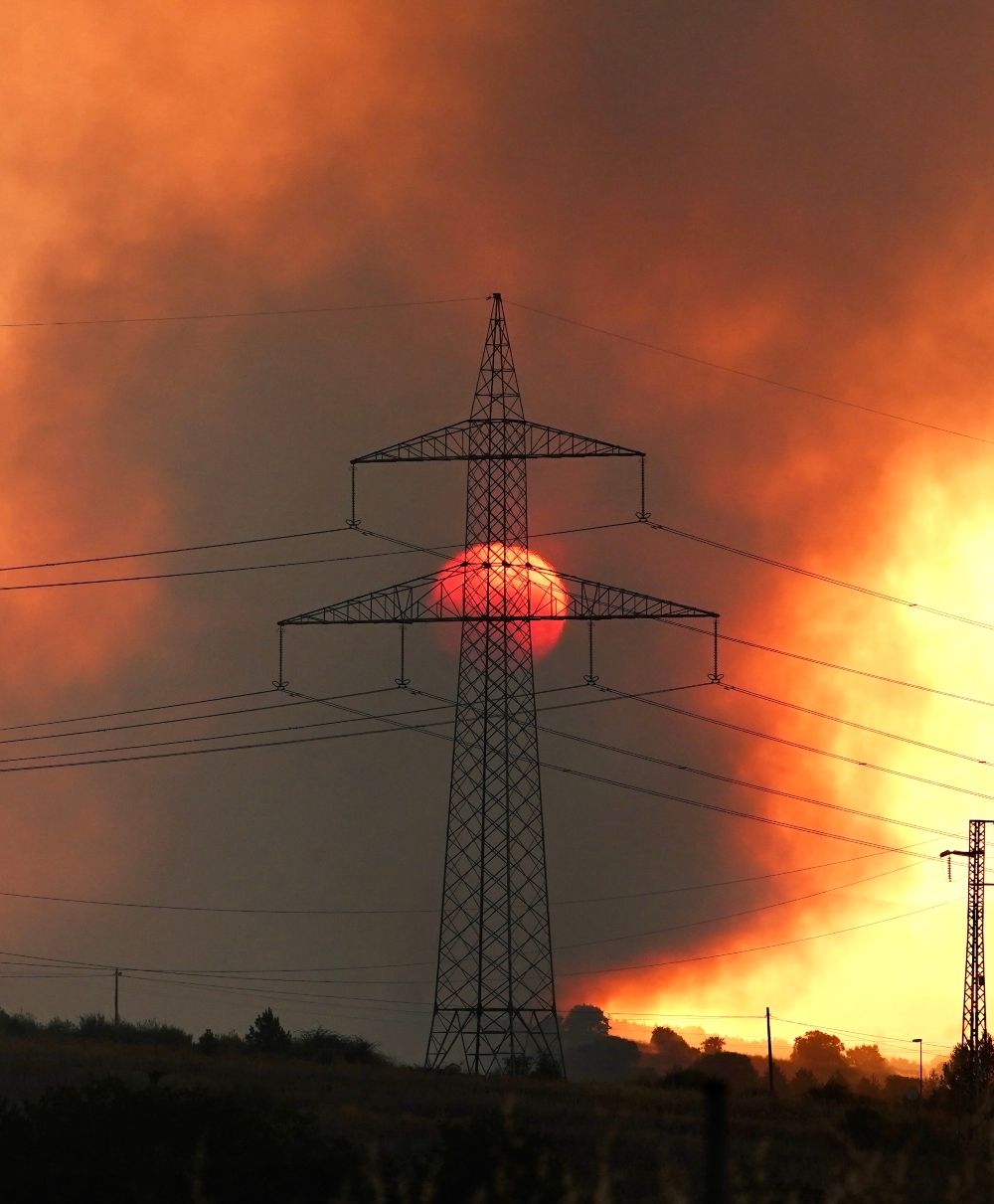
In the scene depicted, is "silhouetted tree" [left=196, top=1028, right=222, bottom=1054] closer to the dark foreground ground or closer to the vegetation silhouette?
the dark foreground ground

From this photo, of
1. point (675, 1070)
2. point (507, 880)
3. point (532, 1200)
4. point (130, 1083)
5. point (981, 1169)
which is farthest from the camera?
point (675, 1070)

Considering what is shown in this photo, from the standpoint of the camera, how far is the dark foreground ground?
39.8 metres

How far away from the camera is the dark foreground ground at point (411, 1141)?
A: 39812 millimetres

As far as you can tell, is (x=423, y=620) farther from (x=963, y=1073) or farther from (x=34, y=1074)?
(x=963, y=1073)

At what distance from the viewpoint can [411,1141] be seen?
6025 centimetres

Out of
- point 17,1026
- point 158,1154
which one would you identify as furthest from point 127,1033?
point 158,1154

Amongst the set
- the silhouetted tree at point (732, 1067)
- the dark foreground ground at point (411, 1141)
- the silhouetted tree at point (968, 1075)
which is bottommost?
the silhouetted tree at point (732, 1067)

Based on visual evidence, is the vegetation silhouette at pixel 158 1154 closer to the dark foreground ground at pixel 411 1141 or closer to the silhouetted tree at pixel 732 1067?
the dark foreground ground at pixel 411 1141

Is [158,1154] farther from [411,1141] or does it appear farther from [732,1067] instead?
[732,1067]

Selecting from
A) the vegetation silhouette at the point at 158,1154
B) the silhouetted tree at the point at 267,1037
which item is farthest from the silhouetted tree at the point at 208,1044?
the vegetation silhouette at the point at 158,1154

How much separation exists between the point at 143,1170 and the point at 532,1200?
10886 mm

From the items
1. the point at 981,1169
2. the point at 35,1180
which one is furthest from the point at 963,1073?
the point at 35,1180

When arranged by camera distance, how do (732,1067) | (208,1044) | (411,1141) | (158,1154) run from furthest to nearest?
1. (732,1067)
2. (208,1044)
3. (411,1141)
4. (158,1154)

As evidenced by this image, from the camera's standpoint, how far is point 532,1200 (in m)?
35.6
